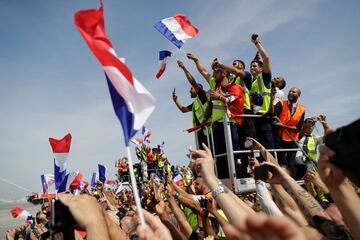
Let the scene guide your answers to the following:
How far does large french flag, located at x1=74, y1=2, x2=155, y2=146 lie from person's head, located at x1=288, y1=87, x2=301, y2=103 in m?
4.85

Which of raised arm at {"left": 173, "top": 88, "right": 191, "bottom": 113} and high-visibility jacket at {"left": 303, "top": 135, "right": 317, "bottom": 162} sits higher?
raised arm at {"left": 173, "top": 88, "right": 191, "bottom": 113}

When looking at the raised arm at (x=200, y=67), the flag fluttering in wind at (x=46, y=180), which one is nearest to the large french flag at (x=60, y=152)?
the raised arm at (x=200, y=67)

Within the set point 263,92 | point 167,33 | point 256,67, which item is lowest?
point 263,92

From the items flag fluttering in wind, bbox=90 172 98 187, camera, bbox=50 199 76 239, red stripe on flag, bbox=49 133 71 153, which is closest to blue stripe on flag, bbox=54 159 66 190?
red stripe on flag, bbox=49 133 71 153

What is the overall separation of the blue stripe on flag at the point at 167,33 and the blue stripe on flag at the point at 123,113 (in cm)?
407

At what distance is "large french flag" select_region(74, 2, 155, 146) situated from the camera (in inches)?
77.5

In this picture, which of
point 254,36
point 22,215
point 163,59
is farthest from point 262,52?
point 22,215

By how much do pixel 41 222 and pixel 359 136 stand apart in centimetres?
809

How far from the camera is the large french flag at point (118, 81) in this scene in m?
1.97

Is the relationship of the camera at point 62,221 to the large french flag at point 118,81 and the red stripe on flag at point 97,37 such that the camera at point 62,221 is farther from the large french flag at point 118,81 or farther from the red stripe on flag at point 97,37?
the red stripe on flag at point 97,37

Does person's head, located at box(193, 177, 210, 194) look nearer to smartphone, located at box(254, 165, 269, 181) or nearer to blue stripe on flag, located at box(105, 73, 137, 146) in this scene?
smartphone, located at box(254, 165, 269, 181)

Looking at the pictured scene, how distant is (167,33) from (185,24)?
16.2 inches

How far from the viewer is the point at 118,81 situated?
6.83 feet

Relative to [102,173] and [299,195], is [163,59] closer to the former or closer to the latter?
[299,195]
